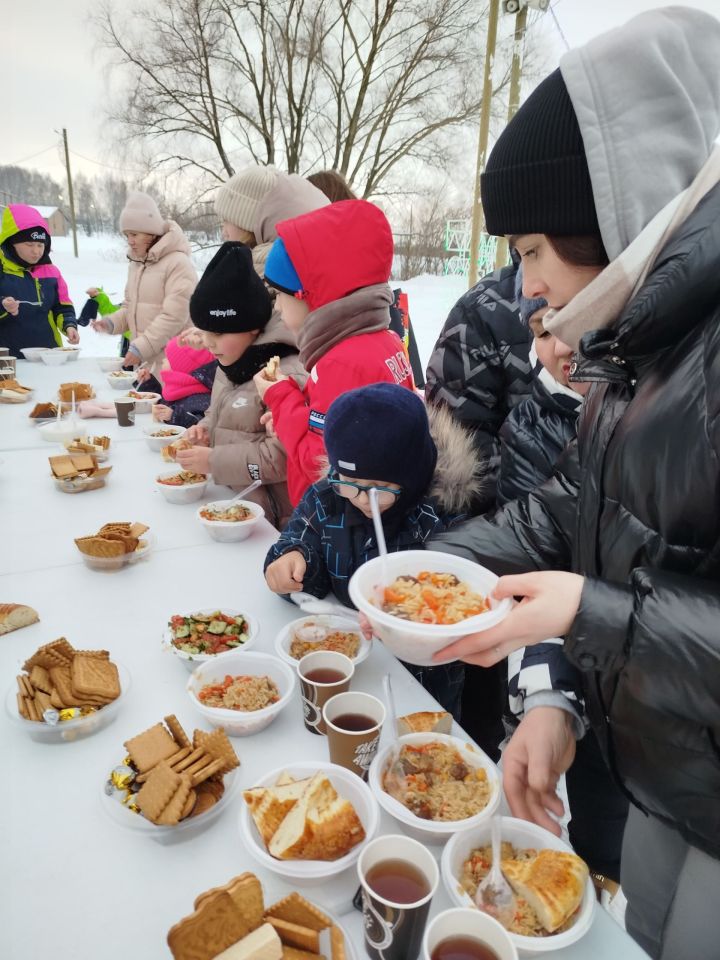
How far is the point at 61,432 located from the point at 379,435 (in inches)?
Answer: 89.8

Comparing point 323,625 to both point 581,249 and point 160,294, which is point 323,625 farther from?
point 160,294

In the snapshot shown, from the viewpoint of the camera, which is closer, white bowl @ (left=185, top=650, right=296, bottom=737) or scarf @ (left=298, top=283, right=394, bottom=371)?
white bowl @ (left=185, top=650, right=296, bottom=737)

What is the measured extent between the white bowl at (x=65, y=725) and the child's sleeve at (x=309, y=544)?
1.92 feet

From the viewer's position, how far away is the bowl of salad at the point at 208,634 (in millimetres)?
1275

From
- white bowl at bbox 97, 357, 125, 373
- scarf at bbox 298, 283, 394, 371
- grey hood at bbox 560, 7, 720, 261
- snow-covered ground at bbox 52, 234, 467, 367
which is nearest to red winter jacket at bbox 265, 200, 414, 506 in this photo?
scarf at bbox 298, 283, 394, 371

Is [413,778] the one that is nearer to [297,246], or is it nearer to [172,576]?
[172,576]

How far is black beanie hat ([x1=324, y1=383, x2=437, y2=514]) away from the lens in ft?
4.71

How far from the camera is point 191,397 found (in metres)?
3.47

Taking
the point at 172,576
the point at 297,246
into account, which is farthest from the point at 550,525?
the point at 297,246

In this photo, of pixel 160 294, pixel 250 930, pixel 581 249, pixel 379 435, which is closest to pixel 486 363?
pixel 379 435

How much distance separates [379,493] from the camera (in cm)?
150

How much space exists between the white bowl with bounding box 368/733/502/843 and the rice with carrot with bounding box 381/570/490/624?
0.26m

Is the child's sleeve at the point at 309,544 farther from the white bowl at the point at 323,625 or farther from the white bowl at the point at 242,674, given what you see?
the white bowl at the point at 242,674

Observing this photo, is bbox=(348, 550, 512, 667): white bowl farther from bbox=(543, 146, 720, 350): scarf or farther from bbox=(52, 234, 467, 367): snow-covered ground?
bbox=(52, 234, 467, 367): snow-covered ground
